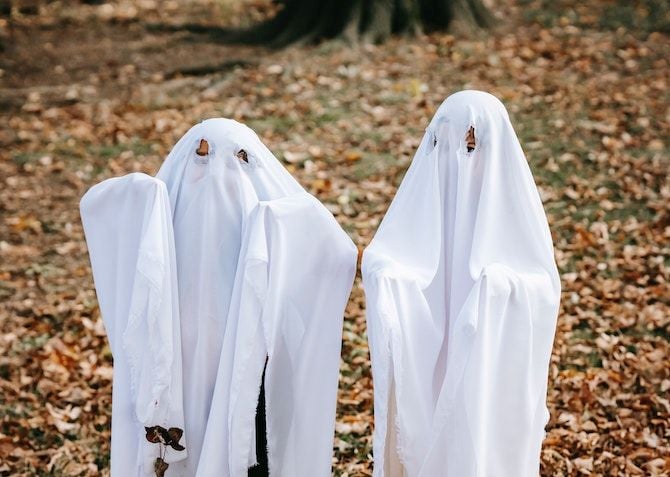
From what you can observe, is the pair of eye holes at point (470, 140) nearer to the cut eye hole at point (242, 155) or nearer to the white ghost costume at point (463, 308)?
the white ghost costume at point (463, 308)

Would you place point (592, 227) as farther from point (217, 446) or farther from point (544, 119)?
point (217, 446)

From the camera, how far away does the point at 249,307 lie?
427cm

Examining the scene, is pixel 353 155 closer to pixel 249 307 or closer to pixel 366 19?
pixel 366 19

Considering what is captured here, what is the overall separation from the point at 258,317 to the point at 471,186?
45.0 inches

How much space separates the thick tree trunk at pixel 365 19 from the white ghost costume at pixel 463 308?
834 centimetres

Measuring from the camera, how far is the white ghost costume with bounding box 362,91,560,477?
4199mm

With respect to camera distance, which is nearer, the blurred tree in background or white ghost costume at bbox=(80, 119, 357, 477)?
white ghost costume at bbox=(80, 119, 357, 477)

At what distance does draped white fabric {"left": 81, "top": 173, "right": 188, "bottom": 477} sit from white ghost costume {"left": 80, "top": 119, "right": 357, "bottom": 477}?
0.36ft

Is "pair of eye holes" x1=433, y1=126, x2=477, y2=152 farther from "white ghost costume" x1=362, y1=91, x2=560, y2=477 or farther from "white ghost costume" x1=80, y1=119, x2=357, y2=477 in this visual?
"white ghost costume" x1=80, y1=119, x2=357, y2=477

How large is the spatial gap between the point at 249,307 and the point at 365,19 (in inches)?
359

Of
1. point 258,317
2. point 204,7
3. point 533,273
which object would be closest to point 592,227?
point 533,273

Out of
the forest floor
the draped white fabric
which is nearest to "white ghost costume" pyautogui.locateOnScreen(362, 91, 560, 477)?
the draped white fabric

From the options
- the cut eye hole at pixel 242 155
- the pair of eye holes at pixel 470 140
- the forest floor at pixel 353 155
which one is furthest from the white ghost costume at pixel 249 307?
the forest floor at pixel 353 155

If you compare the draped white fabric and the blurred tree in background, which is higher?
the blurred tree in background
